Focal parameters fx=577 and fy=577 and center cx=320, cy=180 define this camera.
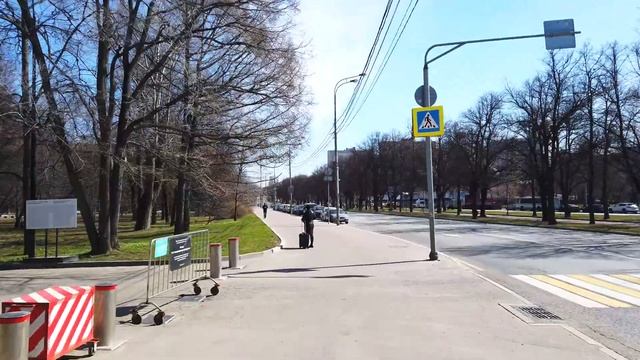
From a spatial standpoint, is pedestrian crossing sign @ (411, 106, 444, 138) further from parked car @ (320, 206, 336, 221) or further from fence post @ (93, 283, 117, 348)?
parked car @ (320, 206, 336, 221)

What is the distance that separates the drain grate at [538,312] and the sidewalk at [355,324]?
1.19 feet

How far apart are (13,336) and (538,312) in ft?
24.5

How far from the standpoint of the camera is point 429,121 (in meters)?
17.1

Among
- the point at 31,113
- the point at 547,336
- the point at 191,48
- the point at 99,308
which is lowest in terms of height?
the point at 547,336

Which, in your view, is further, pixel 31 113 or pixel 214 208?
pixel 214 208

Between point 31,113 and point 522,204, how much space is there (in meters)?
101

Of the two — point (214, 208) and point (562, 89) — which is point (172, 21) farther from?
point (214, 208)

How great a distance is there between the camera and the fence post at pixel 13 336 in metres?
5.09

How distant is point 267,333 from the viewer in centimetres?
788

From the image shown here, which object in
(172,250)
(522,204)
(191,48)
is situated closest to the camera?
(172,250)

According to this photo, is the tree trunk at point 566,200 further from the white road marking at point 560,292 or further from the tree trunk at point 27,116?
the tree trunk at point 27,116

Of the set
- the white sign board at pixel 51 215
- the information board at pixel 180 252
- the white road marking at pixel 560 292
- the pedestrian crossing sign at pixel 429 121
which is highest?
the pedestrian crossing sign at pixel 429 121

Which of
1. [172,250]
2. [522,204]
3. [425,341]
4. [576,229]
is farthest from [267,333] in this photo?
[522,204]

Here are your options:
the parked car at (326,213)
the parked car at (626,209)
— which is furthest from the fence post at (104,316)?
the parked car at (626,209)
